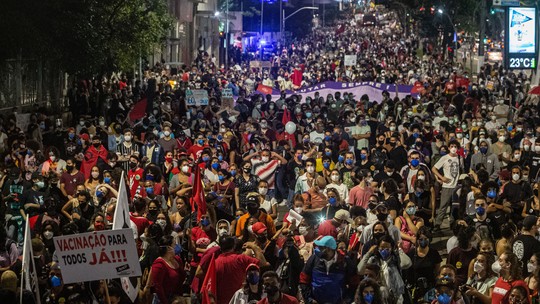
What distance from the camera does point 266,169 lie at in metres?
18.8

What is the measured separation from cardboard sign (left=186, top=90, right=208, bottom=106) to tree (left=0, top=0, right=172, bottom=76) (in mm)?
3196

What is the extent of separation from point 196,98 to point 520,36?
12327 millimetres

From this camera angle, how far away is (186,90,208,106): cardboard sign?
26.5 metres

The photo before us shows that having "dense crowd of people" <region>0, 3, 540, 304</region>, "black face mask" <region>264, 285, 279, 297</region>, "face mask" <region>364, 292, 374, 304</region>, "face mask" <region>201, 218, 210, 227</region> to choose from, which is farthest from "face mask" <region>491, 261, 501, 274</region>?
"face mask" <region>201, 218, 210, 227</region>

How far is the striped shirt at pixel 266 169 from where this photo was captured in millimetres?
18672

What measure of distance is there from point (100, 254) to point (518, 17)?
89.2ft

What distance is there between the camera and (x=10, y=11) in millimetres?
25906

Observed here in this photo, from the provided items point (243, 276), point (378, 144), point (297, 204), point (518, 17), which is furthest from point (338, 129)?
point (518, 17)

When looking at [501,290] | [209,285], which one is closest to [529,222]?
[501,290]

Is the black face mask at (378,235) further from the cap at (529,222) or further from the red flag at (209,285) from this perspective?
the red flag at (209,285)

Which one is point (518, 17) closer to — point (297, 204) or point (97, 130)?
point (97, 130)

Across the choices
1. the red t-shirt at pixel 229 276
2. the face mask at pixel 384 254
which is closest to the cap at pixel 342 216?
the face mask at pixel 384 254

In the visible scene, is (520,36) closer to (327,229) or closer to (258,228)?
(327,229)

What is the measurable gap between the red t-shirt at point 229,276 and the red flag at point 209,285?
0.04 m
